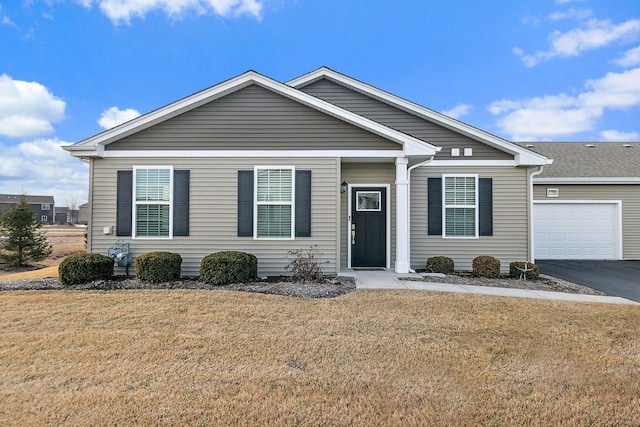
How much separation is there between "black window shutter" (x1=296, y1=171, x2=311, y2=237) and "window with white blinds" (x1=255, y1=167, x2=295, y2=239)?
144 mm

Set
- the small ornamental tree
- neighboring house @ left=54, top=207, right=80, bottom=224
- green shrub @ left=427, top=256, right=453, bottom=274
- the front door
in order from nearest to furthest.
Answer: green shrub @ left=427, top=256, right=453, bottom=274 < the front door < the small ornamental tree < neighboring house @ left=54, top=207, right=80, bottom=224

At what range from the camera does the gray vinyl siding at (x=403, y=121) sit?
9.67 metres

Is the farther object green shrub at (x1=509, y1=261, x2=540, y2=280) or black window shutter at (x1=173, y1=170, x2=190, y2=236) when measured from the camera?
green shrub at (x1=509, y1=261, x2=540, y2=280)

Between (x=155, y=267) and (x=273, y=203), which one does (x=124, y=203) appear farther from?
(x=273, y=203)

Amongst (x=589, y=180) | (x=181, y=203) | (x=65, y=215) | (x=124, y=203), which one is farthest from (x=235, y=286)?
(x=65, y=215)

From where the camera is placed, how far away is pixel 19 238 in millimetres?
14188

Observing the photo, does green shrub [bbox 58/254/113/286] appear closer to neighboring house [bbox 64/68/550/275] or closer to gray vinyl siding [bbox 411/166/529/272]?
neighboring house [bbox 64/68/550/275]

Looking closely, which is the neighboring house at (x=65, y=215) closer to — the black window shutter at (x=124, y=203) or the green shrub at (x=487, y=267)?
the black window shutter at (x=124, y=203)

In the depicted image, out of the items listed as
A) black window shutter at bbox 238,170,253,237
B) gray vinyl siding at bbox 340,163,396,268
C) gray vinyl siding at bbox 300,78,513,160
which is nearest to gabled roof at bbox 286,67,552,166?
gray vinyl siding at bbox 300,78,513,160

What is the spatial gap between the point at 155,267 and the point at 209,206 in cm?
→ 181

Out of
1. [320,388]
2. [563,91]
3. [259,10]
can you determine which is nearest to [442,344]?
[320,388]

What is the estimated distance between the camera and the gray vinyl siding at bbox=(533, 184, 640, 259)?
500 inches

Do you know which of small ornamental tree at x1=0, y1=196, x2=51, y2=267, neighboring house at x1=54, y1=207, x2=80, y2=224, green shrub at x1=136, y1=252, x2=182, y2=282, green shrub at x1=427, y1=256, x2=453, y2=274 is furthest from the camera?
neighboring house at x1=54, y1=207, x2=80, y2=224

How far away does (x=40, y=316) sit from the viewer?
5172 mm
